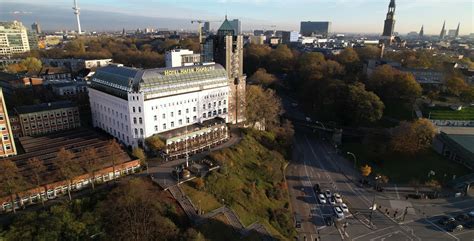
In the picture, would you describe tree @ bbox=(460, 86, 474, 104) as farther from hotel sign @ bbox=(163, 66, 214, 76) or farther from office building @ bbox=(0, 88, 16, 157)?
office building @ bbox=(0, 88, 16, 157)

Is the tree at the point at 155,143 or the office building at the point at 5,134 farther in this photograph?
the tree at the point at 155,143

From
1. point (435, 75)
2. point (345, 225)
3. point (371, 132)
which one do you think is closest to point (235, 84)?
point (371, 132)

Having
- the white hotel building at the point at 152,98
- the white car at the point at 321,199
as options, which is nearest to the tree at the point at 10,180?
the white hotel building at the point at 152,98

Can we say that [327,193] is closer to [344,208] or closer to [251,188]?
[344,208]

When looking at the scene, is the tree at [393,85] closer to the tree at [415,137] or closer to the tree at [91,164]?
the tree at [415,137]

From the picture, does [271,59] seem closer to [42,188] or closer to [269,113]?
[269,113]

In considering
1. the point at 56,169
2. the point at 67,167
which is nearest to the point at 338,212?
the point at 67,167
